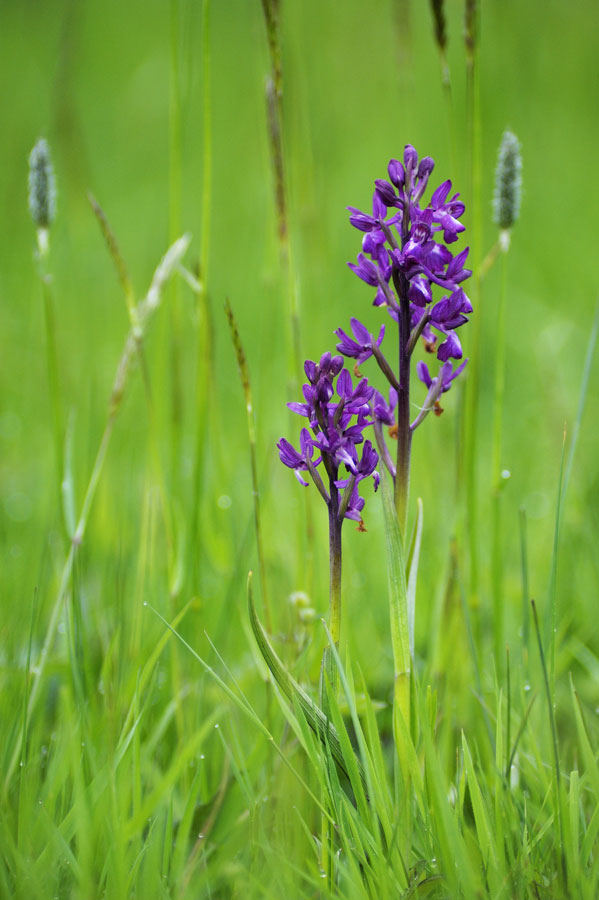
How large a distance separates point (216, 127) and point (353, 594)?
5246mm

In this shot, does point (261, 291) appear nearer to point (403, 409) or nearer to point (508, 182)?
point (508, 182)

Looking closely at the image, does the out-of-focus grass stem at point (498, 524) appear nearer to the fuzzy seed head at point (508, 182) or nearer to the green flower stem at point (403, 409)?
the fuzzy seed head at point (508, 182)

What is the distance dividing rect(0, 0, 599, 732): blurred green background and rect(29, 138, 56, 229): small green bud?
27 cm

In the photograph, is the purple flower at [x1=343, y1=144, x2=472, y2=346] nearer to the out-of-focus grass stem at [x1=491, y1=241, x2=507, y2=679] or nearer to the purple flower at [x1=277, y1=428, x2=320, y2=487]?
the purple flower at [x1=277, y1=428, x2=320, y2=487]

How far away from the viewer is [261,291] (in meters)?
3.79

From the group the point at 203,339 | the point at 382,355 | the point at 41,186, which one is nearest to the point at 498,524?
the point at 382,355

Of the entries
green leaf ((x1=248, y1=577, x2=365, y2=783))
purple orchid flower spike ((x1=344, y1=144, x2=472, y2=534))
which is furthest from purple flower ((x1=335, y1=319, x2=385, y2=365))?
green leaf ((x1=248, y1=577, x2=365, y2=783))

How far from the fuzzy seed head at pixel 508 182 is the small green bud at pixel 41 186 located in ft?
2.46

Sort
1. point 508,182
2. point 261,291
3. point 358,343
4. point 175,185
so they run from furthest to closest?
point 261,291
point 175,185
point 508,182
point 358,343

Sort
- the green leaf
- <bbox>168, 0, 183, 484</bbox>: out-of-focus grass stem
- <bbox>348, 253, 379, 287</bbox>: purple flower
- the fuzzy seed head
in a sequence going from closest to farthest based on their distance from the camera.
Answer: the green leaf
<bbox>348, 253, 379, 287</bbox>: purple flower
the fuzzy seed head
<bbox>168, 0, 183, 484</bbox>: out-of-focus grass stem

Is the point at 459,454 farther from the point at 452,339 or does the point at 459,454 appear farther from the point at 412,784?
the point at 412,784

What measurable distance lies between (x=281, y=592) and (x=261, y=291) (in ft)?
7.82

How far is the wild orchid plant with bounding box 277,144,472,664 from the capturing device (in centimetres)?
93

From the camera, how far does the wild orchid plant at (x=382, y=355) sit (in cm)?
93
